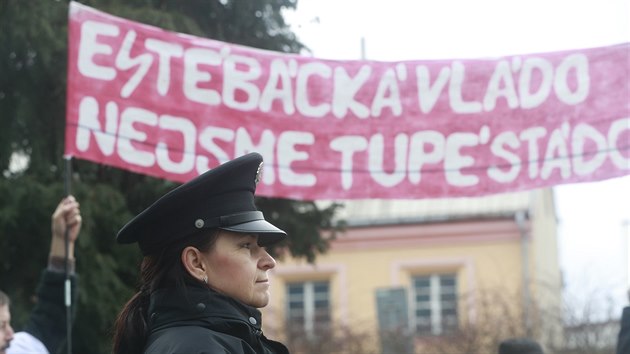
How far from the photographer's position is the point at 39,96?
9555mm

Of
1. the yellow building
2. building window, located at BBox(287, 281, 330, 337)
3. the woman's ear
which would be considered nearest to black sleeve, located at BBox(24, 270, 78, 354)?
the woman's ear

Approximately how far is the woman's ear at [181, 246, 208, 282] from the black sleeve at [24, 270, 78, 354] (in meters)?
2.98

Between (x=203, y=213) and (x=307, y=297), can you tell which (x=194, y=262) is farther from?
(x=307, y=297)

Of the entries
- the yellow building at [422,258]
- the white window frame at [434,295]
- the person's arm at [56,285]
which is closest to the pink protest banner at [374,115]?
the person's arm at [56,285]

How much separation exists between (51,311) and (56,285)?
168mm

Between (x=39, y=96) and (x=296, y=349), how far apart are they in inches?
469

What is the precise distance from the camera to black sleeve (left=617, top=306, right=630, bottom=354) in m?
5.88

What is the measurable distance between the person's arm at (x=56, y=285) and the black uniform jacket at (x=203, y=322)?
2.78 metres

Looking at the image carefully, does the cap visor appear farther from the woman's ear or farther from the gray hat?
the woman's ear

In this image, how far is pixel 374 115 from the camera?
284 inches

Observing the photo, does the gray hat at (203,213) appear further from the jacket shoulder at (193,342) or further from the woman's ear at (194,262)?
the jacket shoulder at (193,342)

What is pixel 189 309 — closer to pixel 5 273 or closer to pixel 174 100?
pixel 174 100

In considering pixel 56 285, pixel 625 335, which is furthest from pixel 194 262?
A: pixel 56 285

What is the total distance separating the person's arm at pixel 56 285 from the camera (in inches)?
248
